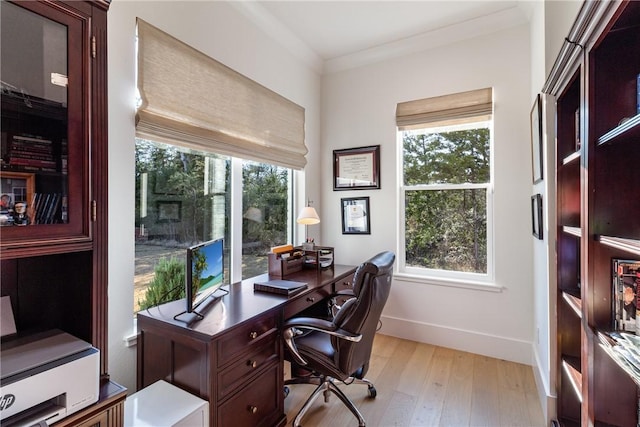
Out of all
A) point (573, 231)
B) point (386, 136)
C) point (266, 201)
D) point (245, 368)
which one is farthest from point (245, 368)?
point (386, 136)

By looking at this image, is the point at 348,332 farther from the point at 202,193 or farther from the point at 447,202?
the point at 447,202

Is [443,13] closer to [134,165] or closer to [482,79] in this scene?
[482,79]

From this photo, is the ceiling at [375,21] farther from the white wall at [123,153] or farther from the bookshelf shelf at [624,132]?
the bookshelf shelf at [624,132]

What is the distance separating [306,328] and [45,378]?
1133 millimetres

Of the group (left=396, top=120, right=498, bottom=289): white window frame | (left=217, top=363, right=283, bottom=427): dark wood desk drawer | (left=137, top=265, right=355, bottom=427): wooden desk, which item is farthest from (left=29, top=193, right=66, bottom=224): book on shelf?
(left=396, top=120, right=498, bottom=289): white window frame

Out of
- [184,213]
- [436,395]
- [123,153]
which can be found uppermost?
[123,153]

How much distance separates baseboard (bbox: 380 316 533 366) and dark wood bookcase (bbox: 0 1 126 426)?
101 inches

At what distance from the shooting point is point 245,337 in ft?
5.03

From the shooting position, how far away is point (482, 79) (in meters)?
2.71

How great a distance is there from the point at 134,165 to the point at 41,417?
1266mm

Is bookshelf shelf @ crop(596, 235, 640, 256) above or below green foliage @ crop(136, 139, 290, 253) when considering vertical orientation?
below

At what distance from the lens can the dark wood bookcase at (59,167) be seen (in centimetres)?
90

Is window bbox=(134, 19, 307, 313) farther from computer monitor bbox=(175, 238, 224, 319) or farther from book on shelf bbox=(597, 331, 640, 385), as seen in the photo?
book on shelf bbox=(597, 331, 640, 385)

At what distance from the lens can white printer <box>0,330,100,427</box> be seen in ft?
2.63
